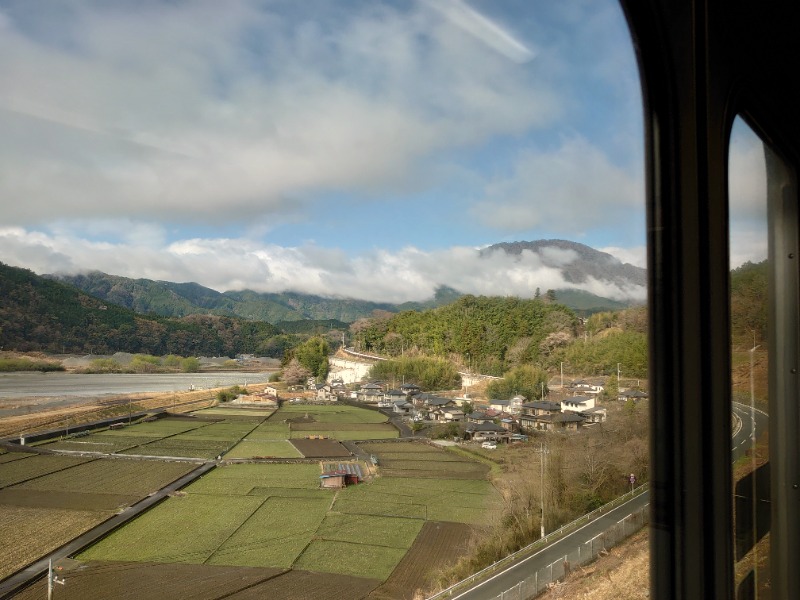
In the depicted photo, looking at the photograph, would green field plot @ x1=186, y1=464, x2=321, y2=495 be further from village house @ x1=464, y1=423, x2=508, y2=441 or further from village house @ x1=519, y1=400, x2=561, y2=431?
village house @ x1=519, y1=400, x2=561, y2=431

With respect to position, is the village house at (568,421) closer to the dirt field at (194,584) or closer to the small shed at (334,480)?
the dirt field at (194,584)

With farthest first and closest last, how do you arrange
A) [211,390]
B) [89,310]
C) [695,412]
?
[211,390] < [89,310] < [695,412]

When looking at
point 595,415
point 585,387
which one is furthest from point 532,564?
point 585,387

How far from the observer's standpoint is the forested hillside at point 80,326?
185 inches

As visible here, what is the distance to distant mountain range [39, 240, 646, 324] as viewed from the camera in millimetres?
2084

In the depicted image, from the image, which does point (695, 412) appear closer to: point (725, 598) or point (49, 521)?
point (725, 598)

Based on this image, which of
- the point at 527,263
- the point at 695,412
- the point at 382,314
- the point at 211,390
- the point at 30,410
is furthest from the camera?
the point at 382,314

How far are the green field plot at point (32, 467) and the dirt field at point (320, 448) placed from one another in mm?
3207

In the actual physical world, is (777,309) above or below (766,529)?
above

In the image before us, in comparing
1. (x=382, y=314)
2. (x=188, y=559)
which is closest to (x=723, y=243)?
(x=188, y=559)

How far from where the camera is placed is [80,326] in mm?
5480

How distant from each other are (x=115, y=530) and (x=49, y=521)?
576 millimetres

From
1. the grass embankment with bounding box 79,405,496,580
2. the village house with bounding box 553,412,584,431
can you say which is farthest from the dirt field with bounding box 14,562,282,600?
the village house with bounding box 553,412,584,431

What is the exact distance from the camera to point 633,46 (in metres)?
0.92
